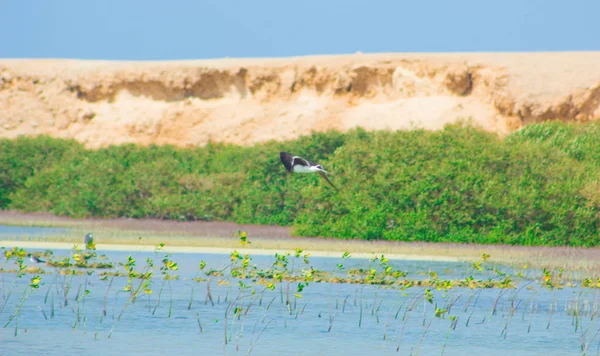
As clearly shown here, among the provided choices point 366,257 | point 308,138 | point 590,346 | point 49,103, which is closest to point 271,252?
point 366,257

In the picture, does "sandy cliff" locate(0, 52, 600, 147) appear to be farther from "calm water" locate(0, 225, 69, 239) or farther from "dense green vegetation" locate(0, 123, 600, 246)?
"calm water" locate(0, 225, 69, 239)

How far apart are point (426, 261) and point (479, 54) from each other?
26.3 m

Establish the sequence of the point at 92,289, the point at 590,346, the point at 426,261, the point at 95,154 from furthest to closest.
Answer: the point at 95,154
the point at 426,261
the point at 92,289
the point at 590,346

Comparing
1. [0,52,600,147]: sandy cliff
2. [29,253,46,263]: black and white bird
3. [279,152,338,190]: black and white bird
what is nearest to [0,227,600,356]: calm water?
[29,253,46,263]: black and white bird

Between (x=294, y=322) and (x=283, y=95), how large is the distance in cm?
3648

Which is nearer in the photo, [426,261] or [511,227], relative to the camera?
[426,261]

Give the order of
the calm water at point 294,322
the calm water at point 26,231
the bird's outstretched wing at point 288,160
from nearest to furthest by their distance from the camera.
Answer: the calm water at point 294,322 → the bird's outstretched wing at point 288,160 → the calm water at point 26,231

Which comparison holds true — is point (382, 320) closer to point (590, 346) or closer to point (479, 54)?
point (590, 346)

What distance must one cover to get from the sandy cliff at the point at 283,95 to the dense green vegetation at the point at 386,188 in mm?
5833

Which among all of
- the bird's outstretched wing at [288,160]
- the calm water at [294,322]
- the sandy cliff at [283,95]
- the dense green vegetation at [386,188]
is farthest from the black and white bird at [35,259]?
the sandy cliff at [283,95]

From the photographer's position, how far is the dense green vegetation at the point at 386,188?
30062 mm

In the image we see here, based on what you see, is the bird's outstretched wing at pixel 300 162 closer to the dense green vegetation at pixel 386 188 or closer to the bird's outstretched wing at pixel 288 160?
the bird's outstretched wing at pixel 288 160

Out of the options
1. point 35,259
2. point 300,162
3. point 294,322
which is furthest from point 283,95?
point 294,322

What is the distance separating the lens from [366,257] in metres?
25.0
